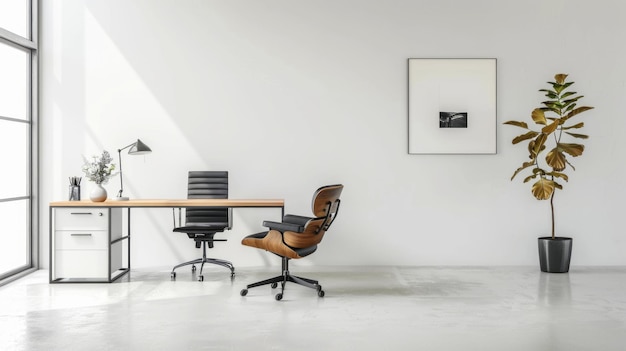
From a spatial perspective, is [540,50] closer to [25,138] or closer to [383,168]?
[383,168]

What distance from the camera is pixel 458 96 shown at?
613 cm

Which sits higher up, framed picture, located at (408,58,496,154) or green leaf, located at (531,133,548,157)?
framed picture, located at (408,58,496,154)

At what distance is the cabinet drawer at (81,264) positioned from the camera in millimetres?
5109

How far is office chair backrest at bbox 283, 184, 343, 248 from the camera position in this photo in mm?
4324

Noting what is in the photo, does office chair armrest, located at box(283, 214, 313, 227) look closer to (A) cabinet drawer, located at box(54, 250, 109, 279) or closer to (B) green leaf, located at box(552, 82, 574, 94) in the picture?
(A) cabinet drawer, located at box(54, 250, 109, 279)

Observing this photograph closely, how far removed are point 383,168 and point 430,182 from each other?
0.57m

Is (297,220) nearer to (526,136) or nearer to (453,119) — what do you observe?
(453,119)

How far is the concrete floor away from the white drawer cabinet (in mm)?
176

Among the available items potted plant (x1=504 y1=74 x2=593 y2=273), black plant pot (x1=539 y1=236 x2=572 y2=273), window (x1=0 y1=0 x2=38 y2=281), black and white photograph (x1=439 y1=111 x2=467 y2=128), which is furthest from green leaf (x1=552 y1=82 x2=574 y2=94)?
window (x1=0 y1=0 x2=38 y2=281)

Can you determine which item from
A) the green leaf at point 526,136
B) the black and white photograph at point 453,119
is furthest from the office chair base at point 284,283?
the green leaf at point 526,136

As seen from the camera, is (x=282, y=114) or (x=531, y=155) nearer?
(x=531, y=155)

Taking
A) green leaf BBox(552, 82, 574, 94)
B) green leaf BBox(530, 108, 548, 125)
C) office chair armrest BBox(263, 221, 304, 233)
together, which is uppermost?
green leaf BBox(552, 82, 574, 94)

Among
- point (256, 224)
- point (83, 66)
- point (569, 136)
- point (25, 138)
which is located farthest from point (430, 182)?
point (25, 138)

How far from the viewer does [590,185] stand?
6.18m
